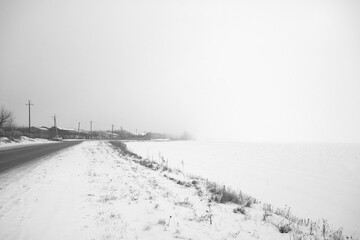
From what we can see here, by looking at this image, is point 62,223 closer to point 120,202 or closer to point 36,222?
point 36,222

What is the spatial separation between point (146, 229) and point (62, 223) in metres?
1.78

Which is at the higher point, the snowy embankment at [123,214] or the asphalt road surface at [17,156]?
the asphalt road surface at [17,156]

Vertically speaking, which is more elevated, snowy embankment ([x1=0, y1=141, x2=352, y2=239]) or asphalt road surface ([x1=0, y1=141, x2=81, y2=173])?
asphalt road surface ([x1=0, y1=141, x2=81, y2=173])

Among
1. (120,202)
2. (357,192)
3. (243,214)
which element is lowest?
(357,192)

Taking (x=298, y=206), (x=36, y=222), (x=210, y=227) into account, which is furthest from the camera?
(x=298, y=206)

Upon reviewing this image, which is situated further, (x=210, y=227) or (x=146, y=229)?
(x=210, y=227)

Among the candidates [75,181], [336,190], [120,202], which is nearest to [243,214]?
[120,202]

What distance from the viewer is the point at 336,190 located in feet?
37.0

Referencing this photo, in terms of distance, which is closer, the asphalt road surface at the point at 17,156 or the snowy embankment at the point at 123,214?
the snowy embankment at the point at 123,214

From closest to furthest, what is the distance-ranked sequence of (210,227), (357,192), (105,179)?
(210,227), (105,179), (357,192)

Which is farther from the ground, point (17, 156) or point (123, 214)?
point (17, 156)

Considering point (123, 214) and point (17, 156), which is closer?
point (123, 214)

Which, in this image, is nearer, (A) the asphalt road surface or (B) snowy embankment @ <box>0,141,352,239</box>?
(B) snowy embankment @ <box>0,141,352,239</box>

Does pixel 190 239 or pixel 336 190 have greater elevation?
pixel 190 239
